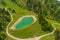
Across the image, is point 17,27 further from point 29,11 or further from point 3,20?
point 29,11

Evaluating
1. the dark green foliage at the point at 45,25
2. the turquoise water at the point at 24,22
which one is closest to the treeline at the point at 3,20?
the turquoise water at the point at 24,22

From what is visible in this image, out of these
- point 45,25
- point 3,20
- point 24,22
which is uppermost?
point 3,20

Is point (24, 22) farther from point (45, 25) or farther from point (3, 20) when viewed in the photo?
point (45, 25)

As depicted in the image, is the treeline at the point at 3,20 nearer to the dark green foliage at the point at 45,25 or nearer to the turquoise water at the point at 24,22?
the turquoise water at the point at 24,22

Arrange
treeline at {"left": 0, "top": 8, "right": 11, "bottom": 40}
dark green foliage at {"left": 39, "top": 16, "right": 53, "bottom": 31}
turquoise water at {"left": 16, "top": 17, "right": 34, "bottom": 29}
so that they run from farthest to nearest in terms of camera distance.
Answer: turquoise water at {"left": 16, "top": 17, "right": 34, "bottom": 29}, dark green foliage at {"left": 39, "top": 16, "right": 53, "bottom": 31}, treeline at {"left": 0, "top": 8, "right": 11, "bottom": 40}

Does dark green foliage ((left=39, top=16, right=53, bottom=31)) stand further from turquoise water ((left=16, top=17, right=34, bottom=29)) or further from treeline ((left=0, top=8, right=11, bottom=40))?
treeline ((left=0, top=8, right=11, bottom=40))

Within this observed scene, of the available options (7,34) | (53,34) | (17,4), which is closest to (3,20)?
(7,34)

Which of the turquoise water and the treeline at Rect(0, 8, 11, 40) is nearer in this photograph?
the treeline at Rect(0, 8, 11, 40)

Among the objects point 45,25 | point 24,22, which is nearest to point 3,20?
point 24,22

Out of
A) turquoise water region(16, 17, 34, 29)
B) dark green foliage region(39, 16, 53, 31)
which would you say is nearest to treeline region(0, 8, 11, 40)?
turquoise water region(16, 17, 34, 29)
